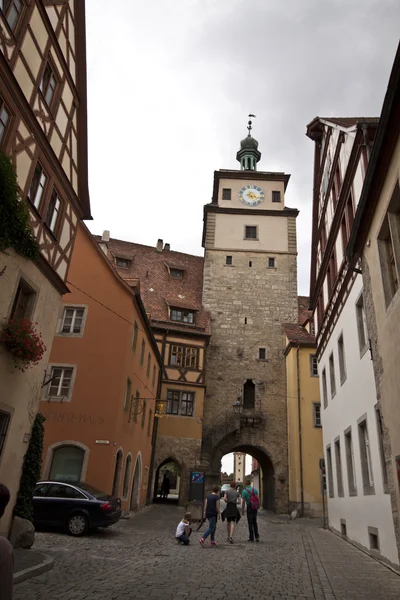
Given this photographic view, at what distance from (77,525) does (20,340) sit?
591 centimetres

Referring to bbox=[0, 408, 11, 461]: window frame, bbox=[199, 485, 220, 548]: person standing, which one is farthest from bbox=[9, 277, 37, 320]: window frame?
bbox=[199, 485, 220, 548]: person standing

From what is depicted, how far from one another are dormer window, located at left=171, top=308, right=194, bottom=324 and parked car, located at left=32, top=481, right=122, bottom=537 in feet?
53.5

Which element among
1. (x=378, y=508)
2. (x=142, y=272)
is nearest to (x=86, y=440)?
(x=378, y=508)

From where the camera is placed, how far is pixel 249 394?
27.6m

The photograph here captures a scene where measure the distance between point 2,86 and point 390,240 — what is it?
7.09 metres

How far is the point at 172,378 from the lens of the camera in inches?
988

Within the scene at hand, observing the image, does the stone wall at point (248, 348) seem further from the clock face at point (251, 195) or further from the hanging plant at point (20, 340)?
the hanging plant at point (20, 340)

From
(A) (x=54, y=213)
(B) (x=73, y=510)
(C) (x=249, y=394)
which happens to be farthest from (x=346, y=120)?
(C) (x=249, y=394)

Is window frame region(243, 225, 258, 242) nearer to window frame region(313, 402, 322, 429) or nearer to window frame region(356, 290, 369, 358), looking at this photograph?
window frame region(313, 402, 322, 429)

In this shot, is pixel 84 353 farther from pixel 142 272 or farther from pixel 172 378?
pixel 142 272

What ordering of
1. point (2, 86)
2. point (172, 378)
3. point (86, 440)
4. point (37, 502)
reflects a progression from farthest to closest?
point (172, 378), point (86, 440), point (37, 502), point (2, 86)

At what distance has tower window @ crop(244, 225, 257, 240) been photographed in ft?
106

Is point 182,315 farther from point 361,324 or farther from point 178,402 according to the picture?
point 361,324

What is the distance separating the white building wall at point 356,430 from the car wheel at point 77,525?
6.66 meters
